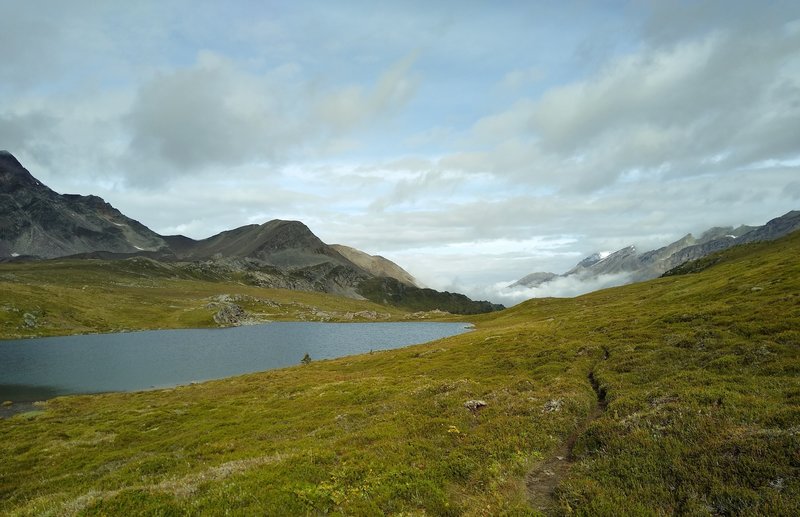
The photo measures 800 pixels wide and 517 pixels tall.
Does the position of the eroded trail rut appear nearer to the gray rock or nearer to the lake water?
the lake water

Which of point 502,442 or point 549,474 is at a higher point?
point 502,442

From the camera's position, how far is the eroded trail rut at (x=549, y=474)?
1364 centimetres

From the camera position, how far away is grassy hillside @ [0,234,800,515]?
13.5m

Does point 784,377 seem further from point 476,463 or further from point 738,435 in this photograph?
point 476,463

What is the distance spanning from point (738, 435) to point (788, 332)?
19.1 m

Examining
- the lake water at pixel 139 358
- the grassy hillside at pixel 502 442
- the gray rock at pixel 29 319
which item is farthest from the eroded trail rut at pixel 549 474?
the gray rock at pixel 29 319

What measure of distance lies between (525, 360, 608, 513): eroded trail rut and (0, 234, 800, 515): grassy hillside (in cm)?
9

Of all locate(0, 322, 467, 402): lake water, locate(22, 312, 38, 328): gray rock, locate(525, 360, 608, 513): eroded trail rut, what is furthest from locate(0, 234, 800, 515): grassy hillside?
locate(22, 312, 38, 328): gray rock

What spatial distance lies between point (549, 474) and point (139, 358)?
12193 cm

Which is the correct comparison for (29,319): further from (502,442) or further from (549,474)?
(549,474)

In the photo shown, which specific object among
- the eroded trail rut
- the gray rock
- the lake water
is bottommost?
the lake water

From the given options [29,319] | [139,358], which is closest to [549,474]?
[139,358]

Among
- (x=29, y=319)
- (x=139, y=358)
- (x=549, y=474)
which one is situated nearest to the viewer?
(x=549, y=474)

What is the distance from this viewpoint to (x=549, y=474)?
15.8 meters
